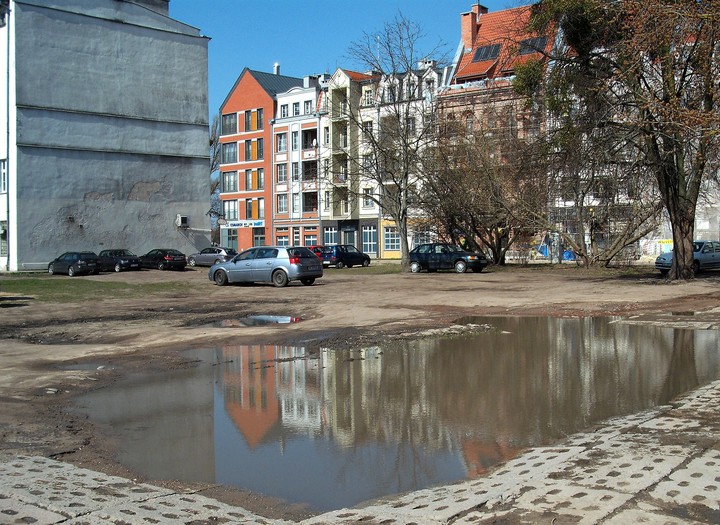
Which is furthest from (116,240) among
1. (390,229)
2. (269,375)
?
(269,375)

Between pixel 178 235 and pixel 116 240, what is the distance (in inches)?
183

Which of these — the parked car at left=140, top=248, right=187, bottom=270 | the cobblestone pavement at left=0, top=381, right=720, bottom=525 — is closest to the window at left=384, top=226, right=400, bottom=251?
the parked car at left=140, top=248, right=187, bottom=270

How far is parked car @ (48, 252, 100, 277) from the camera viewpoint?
142ft

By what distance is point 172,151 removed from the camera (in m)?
51.9

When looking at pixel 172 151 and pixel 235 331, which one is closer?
pixel 235 331

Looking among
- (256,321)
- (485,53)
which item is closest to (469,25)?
(485,53)

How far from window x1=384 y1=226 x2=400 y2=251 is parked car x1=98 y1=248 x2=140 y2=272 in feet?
94.6

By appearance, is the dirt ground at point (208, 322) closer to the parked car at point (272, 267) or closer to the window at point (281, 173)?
the parked car at point (272, 267)

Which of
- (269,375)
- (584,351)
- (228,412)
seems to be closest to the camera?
(228,412)

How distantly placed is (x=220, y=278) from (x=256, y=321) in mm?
13869

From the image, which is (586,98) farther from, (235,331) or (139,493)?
(139,493)

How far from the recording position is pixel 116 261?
152 feet

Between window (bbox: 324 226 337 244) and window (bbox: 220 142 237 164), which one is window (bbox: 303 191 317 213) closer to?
window (bbox: 324 226 337 244)

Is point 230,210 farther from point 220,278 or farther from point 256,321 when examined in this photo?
point 256,321
